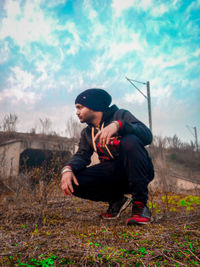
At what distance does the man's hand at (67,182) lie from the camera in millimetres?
2277

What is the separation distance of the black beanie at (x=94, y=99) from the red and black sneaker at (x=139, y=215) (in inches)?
50.4

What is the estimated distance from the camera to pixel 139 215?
6.86ft

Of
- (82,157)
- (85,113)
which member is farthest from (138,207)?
(85,113)

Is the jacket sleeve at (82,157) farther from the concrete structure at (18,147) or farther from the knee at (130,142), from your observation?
the concrete structure at (18,147)

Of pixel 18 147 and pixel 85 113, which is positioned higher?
pixel 18 147

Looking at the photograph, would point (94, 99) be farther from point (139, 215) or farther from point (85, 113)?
point (139, 215)

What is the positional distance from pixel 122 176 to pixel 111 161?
0.22m

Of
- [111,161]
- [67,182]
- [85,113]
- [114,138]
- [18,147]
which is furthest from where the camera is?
[18,147]

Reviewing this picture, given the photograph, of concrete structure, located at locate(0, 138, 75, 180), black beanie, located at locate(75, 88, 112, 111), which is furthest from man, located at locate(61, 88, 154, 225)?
concrete structure, located at locate(0, 138, 75, 180)

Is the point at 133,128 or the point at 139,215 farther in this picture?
the point at 133,128

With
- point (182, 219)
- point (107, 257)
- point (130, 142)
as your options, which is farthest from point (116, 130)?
point (107, 257)

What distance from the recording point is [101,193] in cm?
268

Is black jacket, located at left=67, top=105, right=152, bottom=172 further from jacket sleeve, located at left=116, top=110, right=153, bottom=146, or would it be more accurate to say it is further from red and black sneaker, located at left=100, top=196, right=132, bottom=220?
red and black sneaker, located at left=100, top=196, right=132, bottom=220

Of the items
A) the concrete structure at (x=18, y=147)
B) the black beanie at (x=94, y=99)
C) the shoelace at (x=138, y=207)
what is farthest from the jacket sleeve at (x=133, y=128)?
the concrete structure at (x=18, y=147)
